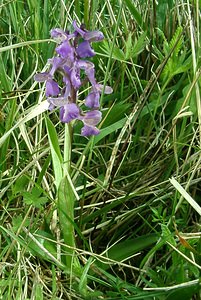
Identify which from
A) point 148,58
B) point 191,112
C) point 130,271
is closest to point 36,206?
point 130,271

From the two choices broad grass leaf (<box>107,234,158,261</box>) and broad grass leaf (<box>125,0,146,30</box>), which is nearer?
broad grass leaf (<box>107,234,158,261</box>)

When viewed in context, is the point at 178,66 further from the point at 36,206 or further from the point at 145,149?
the point at 36,206

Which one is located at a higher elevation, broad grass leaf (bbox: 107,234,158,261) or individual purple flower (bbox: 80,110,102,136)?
individual purple flower (bbox: 80,110,102,136)

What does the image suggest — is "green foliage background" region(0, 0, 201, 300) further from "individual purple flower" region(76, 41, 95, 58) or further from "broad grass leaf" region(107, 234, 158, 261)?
"individual purple flower" region(76, 41, 95, 58)

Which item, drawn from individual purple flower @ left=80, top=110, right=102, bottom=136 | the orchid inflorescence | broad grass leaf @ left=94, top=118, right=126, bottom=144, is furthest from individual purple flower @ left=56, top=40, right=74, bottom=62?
broad grass leaf @ left=94, top=118, right=126, bottom=144

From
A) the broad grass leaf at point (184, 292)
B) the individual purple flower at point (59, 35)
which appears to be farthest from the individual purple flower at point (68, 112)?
the broad grass leaf at point (184, 292)

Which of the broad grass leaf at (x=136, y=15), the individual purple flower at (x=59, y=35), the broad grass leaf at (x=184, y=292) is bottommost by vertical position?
the broad grass leaf at (x=184, y=292)

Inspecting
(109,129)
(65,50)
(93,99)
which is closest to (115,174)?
(109,129)

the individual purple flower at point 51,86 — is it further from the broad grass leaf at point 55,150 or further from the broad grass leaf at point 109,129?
the broad grass leaf at point 109,129

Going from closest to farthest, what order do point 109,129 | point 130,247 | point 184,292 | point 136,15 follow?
point 184,292 → point 130,247 → point 109,129 → point 136,15

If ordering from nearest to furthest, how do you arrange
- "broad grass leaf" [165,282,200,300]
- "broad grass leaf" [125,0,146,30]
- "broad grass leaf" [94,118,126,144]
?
"broad grass leaf" [165,282,200,300]
"broad grass leaf" [94,118,126,144]
"broad grass leaf" [125,0,146,30]

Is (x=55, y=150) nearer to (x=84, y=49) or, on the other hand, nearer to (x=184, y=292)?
(x=84, y=49)
